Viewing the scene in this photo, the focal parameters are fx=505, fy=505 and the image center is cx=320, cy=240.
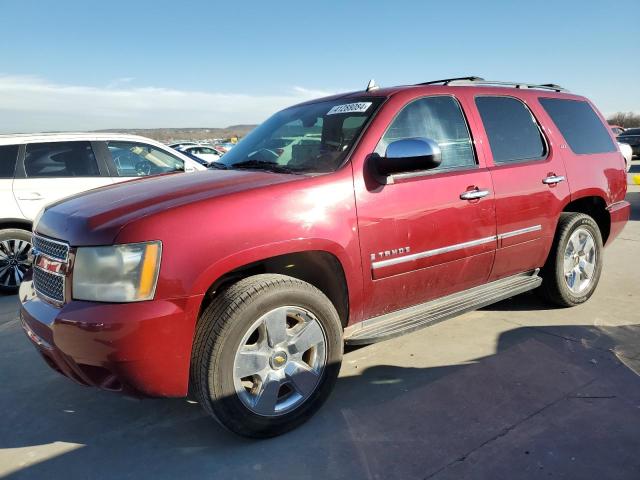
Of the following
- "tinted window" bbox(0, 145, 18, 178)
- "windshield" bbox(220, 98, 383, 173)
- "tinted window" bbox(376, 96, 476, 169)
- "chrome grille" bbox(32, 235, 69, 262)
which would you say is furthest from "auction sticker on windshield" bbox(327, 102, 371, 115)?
"tinted window" bbox(0, 145, 18, 178)

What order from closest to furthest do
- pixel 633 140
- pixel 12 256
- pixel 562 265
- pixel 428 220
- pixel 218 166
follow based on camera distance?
pixel 428 220 < pixel 218 166 < pixel 562 265 < pixel 12 256 < pixel 633 140

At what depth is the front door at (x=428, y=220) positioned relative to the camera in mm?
2947

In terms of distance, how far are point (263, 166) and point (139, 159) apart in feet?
12.4

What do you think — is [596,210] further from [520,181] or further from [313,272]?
[313,272]

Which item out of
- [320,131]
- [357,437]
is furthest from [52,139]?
[357,437]

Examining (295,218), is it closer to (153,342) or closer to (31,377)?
(153,342)

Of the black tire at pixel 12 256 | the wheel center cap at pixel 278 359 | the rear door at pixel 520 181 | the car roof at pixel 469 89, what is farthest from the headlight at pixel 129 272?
the black tire at pixel 12 256

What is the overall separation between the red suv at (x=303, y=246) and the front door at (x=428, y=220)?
0.01 m

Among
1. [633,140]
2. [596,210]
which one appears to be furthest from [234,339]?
[633,140]

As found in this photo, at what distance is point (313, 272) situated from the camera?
2912 millimetres

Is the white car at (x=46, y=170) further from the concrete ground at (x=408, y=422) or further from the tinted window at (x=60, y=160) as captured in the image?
the concrete ground at (x=408, y=422)

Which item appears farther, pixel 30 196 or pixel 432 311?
pixel 30 196

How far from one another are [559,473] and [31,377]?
10.9 ft

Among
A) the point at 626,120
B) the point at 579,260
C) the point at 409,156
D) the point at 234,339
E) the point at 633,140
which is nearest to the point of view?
the point at 234,339
